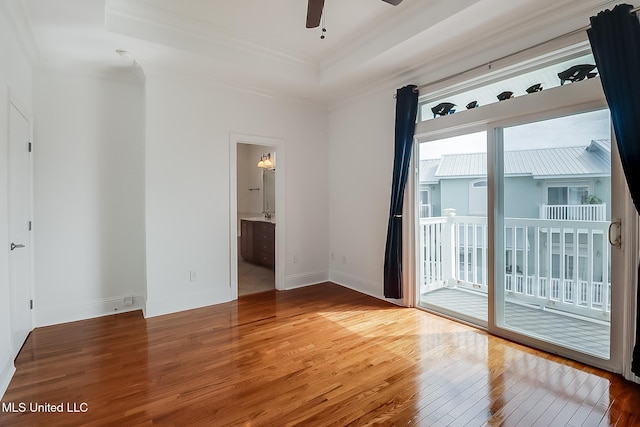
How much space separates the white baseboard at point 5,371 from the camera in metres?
2.09

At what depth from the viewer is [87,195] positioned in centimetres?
349

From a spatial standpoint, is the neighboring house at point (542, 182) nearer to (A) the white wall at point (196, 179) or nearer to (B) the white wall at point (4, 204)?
(A) the white wall at point (196, 179)

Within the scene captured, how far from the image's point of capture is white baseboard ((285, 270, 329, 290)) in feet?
15.1

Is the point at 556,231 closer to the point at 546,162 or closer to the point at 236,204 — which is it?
the point at 546,162

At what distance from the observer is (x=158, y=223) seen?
3.55 meters

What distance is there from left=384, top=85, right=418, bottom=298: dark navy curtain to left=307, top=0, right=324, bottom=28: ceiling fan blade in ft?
5.10

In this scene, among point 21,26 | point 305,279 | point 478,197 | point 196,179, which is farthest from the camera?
point 305,279

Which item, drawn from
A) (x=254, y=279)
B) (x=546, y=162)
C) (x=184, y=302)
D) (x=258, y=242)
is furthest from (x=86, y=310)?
(x=546, y=162)

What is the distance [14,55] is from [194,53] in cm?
141

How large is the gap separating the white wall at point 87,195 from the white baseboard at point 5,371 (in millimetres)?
1142

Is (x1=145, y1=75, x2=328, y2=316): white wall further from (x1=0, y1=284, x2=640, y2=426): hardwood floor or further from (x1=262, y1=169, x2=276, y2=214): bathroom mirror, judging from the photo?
(x1=262, y1=169, x2=276, y2=214): bathroom mirror

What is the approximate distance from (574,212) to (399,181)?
64.4 inches

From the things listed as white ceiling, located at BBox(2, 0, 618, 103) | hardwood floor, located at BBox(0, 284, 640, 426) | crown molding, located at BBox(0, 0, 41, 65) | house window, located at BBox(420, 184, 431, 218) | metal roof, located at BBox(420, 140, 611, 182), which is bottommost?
hardwood floor, located at BBox(0, 284, 640, 426)

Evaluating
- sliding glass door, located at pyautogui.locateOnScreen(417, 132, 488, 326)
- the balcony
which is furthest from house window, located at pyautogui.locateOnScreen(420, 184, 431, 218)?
the balcony
